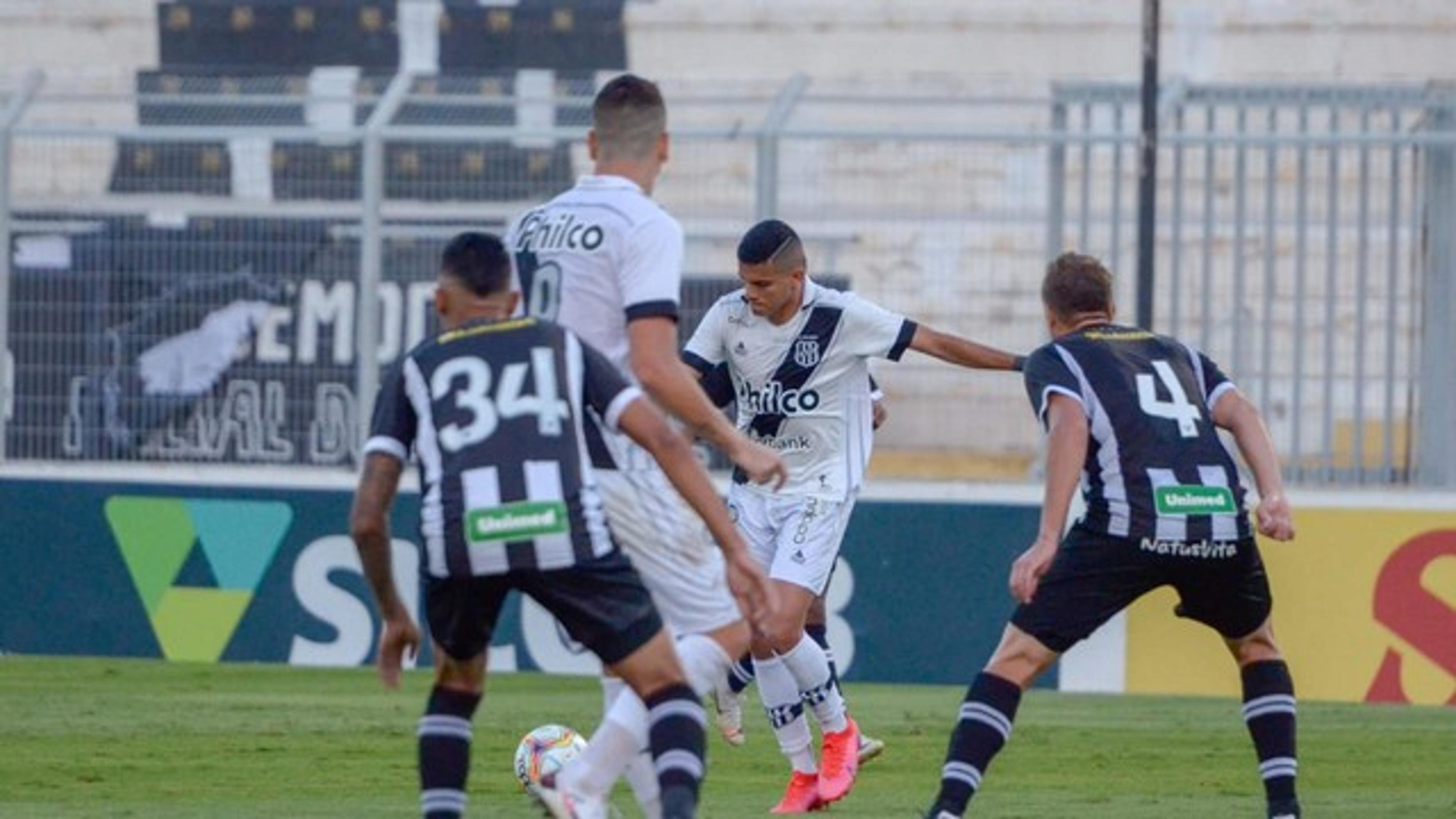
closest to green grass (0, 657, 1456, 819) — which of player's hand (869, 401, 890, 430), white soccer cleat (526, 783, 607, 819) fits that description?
player's hand (869, 401, 890, 430)

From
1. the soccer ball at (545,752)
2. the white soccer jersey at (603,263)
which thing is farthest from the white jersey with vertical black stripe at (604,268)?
Answer: the soccer ball at (545,752)

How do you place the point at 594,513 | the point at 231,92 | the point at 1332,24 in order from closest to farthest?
the point at 594,513 → the point at 231,92 → the point at 1332,24

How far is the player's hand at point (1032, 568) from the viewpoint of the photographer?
329 inches

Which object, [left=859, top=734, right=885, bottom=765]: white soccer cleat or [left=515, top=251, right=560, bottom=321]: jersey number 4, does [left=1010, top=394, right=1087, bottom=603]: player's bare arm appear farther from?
[left=859, top=734, right=885, bottom=765]: white soccer cleat

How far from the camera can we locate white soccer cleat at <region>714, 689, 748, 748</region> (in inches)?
447

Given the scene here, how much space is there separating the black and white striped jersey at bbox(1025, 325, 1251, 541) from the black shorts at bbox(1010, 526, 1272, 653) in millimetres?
45

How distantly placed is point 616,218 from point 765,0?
60.5ft

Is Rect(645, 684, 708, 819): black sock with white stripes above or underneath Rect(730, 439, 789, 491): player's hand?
underneath

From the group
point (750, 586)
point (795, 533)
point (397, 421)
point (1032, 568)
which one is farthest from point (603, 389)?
point (795, 533)

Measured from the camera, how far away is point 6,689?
553 inches

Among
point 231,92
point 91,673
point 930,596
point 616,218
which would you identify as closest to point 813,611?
point 616,218

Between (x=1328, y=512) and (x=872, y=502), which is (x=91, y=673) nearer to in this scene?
(x=872, y=502)

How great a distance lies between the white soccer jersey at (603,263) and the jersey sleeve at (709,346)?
2.77 m

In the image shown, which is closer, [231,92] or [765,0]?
[231,92]
